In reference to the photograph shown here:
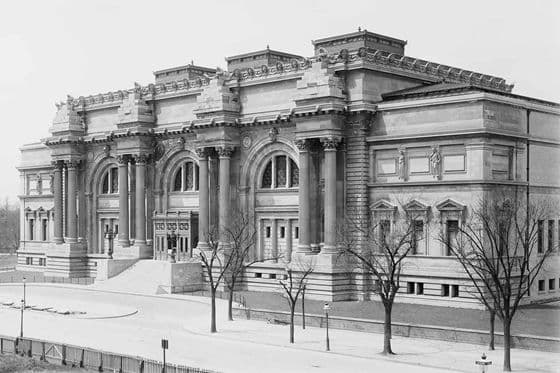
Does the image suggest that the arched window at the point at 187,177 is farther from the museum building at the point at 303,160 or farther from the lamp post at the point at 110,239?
the lamp post at the point at 110,239

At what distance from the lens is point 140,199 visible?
3472 inches

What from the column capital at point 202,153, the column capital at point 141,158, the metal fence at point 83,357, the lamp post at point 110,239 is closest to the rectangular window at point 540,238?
the column capital at point 202,153

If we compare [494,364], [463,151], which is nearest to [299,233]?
[463,151]

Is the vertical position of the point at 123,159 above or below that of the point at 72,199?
above

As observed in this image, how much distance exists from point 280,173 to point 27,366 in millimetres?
35274

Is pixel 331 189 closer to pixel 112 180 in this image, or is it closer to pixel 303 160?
pixel 303 160

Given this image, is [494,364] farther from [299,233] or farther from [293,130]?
[293,130]

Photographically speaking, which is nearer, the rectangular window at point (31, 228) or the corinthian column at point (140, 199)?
the corinthian column at point (140, 199)

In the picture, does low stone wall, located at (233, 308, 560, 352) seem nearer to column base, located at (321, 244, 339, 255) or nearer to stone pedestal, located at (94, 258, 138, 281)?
column base, located at (321, 244, 339, 255)

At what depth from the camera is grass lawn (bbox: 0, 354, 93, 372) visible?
45.6m

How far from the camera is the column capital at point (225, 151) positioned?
258 ft

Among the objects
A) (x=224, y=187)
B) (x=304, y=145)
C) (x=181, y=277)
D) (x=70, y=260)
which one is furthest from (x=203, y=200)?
(x=70, y=260)

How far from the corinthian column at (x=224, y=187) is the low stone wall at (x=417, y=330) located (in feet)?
54.7

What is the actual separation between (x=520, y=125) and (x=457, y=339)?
2210cm
